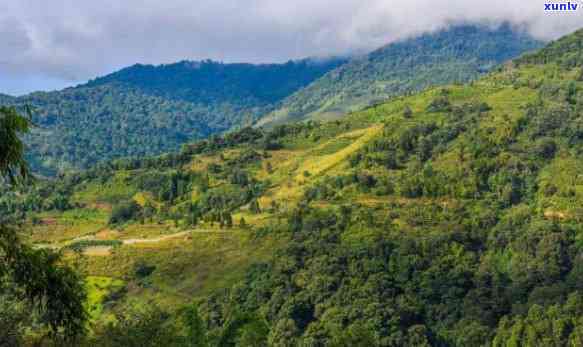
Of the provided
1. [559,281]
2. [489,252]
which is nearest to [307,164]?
[489,252]

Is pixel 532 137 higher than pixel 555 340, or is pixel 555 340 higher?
pixel 532 137

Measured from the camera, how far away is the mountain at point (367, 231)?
309 feet

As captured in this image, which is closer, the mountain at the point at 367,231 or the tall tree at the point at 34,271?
the tall tree at the point at 34,271

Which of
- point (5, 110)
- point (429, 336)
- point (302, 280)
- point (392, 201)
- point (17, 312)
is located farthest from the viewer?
point (392, 201)

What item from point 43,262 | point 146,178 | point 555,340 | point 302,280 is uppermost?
point 43,262

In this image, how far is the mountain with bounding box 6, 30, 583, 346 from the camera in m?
94.3

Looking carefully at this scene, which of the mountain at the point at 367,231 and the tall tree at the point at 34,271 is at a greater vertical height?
the tall tree at the point at 34,271

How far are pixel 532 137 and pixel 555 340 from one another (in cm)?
7424

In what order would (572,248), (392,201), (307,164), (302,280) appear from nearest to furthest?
(302,280)
(572,248)
(392,201)
(307,164)

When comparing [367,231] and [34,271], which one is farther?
[367,231]

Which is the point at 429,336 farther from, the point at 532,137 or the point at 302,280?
the point at 532,137

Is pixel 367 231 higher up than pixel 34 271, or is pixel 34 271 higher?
pixel 34 271

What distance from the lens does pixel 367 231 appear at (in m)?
120

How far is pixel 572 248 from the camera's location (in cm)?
11388
